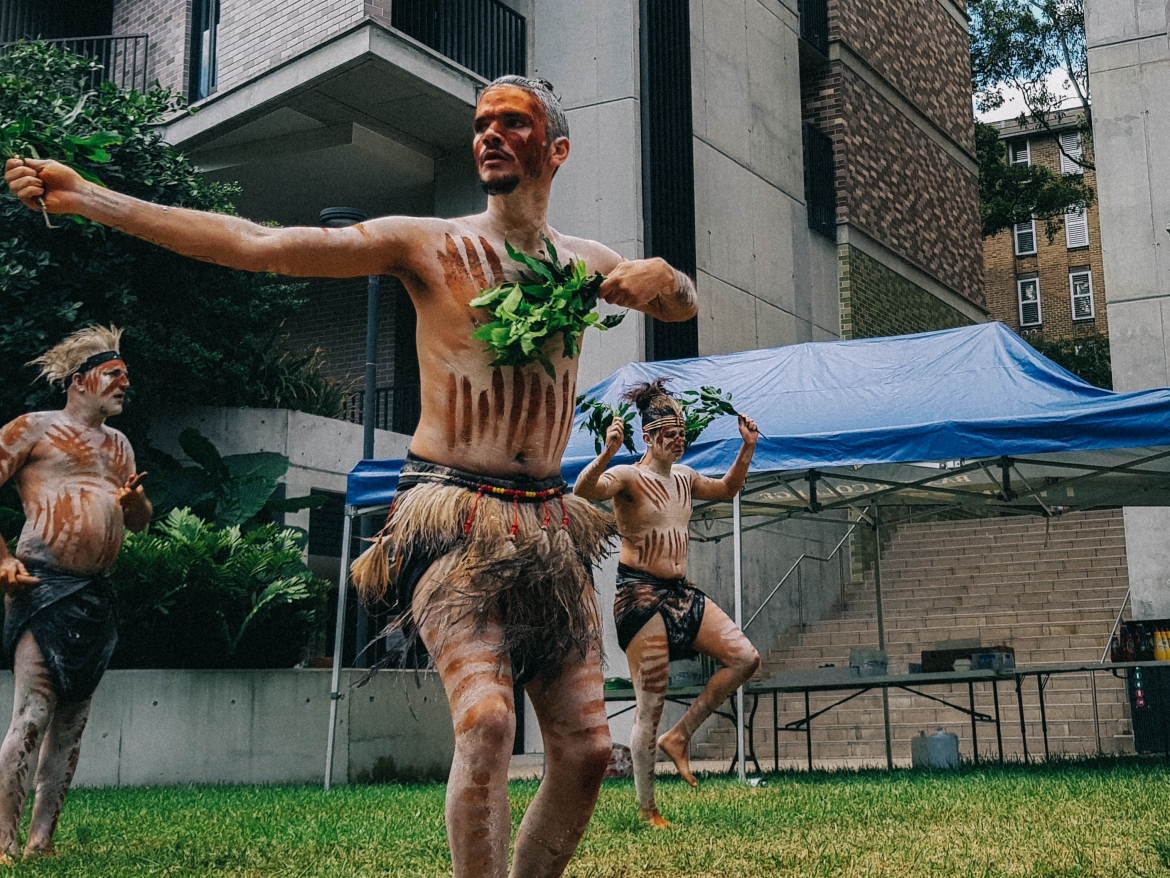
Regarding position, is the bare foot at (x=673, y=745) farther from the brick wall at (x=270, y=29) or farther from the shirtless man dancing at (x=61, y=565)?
the brick wall at (x=270, y=29)

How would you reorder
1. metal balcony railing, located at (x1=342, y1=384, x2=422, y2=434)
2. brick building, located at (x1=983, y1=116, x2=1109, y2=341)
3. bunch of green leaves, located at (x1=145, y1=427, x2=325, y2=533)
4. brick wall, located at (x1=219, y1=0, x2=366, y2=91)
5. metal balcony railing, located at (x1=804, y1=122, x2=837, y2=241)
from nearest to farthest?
bunch of green leaves, located at (x1=145, y1=427, x2=325, y2=533), brick wall, located at (x1=219, y1=0, x2=366, y2=91), metal balcony railing, located at (x1=342, y1=384, x2=422, y2=434), metal balcony railing, located at (x1=804, y1=122, x2=837, y2=241), brick building, located at (x1=983, y1=116, x2=1109, y2=341)

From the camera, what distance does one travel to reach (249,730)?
1116 cm

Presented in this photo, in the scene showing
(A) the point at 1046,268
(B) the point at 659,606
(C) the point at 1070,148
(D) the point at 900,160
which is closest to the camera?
(B) the point at 659,606

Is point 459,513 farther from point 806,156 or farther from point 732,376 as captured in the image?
point 806,156

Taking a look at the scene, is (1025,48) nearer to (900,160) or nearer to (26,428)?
(900,160)

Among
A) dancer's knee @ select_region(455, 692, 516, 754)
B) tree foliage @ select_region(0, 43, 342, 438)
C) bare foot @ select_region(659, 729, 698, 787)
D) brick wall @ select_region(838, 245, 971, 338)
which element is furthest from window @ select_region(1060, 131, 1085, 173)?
dancer's knee @ select_region(455, 692, 516, 754)

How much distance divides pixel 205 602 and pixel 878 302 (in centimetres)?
1447

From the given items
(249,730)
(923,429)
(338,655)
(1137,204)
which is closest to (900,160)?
(1137,204)

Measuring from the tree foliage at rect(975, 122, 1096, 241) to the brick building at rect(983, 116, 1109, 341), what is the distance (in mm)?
12836

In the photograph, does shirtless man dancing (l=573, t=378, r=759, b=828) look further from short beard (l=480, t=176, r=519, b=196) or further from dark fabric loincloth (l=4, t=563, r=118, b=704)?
short beard (l=480, t=176, r=519, b=196)

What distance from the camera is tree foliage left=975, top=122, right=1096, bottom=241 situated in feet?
110

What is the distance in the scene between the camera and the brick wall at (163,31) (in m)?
17.7

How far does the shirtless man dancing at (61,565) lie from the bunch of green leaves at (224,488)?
24.7ft

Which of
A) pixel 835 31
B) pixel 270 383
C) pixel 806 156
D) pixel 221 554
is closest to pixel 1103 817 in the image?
pixel 221 554
